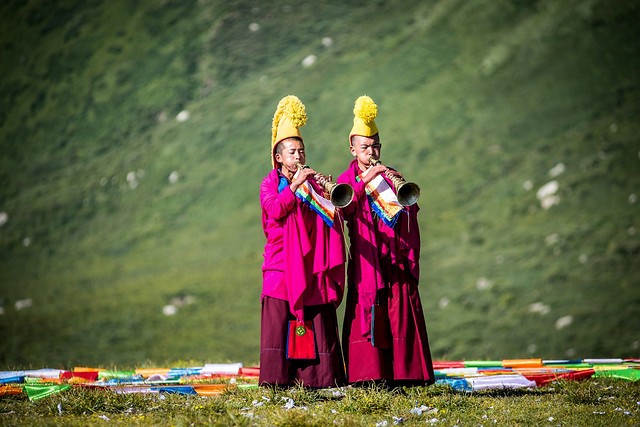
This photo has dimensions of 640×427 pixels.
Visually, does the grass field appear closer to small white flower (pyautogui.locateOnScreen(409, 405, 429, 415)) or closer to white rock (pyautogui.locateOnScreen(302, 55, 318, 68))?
small white flower (pyautogui.locateOnScreen(409, 405, 429, 415))

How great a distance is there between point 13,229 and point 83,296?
2.99 m

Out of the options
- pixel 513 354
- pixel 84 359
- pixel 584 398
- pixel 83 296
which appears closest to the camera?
pixel 584 398

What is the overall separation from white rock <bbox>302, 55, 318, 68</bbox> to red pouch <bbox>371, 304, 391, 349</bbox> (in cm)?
1580

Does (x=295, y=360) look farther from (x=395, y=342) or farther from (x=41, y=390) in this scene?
(x=41, y=390)

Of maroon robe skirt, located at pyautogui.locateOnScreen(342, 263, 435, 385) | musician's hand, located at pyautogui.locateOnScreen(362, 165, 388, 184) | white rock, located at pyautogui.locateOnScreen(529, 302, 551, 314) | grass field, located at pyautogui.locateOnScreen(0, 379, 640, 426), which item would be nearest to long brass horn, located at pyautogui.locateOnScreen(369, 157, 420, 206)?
musician's hand, located at pyautogui.locateOnScreen(362, 165, 388, 184)

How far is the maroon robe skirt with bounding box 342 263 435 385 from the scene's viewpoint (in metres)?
5.71

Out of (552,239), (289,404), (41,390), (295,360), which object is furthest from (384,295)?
(552,239)

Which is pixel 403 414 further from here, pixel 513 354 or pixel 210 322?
pixel 210 322

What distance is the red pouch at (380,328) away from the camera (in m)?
5.68

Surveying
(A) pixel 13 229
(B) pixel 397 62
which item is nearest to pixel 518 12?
(B) pixel 397 62

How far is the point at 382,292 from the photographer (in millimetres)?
5898

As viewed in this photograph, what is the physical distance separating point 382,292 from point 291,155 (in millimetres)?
1296

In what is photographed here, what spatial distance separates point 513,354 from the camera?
13.3 m

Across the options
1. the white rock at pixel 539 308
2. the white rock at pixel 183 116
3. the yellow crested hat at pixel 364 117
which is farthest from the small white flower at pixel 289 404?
the white rock at pixel 183 116
